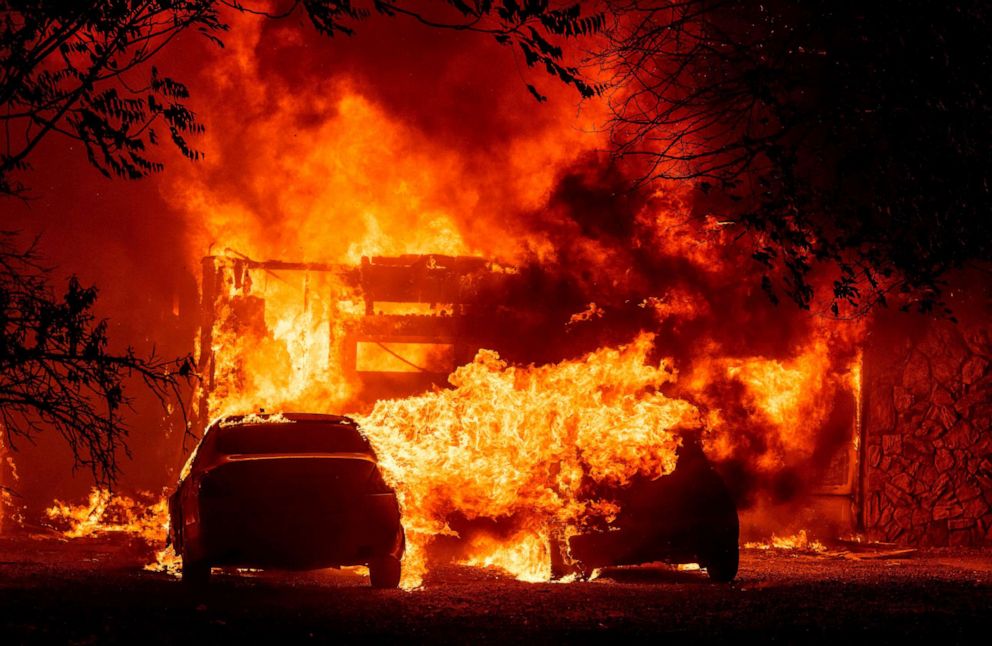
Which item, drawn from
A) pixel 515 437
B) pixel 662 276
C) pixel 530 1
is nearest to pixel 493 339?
pixel 662 276

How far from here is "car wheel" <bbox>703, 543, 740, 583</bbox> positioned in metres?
10.7

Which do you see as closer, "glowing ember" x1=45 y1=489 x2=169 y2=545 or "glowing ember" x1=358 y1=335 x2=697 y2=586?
"glowing ember" x1=358 y1=335 x2=697 y2=586

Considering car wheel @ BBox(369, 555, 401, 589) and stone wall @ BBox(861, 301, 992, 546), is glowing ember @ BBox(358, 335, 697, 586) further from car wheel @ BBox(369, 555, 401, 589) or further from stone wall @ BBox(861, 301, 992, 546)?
stone wall @ BBox(861, 301, 992, 546)

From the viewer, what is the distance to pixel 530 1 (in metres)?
6.79

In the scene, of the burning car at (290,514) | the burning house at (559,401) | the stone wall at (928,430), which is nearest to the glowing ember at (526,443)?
the burning house at (559,401)

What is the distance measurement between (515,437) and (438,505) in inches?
48.5

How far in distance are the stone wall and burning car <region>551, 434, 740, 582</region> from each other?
251 inches

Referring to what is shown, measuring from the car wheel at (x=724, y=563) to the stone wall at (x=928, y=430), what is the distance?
20.7ft

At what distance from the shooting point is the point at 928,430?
16.1 metres

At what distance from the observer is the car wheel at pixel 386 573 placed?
32.6 ft

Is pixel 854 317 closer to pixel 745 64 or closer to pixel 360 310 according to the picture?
pixel 745 64

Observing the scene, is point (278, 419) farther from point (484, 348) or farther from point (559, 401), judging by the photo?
point (484, 348)

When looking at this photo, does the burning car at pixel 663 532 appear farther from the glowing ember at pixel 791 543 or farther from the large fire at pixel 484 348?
the glowing ember at pixel 791 543

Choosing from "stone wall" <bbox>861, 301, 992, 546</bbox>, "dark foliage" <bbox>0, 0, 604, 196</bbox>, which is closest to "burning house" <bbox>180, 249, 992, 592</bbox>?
"stone wall" <bbox>861, 301, 992, 546</bbox>
